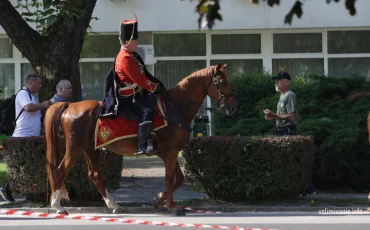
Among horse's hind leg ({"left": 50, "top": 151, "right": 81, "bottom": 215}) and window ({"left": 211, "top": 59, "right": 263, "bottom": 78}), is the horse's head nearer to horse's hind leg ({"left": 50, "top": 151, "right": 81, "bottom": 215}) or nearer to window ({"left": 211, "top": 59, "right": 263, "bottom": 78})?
horse's hind leg ({"left": 50, "top": 151, "right": 81, "bottom": 215})

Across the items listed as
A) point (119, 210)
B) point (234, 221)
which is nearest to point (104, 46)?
point (119, 210)

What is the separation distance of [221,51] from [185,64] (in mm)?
1179

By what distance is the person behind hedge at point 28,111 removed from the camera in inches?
464

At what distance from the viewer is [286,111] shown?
12.0m

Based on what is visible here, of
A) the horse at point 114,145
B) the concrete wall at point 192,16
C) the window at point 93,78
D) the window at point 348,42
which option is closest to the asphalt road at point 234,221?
the horse at point 114,145

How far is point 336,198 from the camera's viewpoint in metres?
12.0

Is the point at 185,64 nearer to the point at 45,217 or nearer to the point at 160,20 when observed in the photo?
the point at 160,20

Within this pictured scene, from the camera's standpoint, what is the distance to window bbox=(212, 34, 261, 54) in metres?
23.2

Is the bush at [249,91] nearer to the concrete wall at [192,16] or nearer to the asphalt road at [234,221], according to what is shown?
the concrete wall at [192,16]

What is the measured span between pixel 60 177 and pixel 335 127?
5.03 m

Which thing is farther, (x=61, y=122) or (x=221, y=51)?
(x=221, y=51)

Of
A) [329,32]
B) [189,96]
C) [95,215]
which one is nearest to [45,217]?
[95,215]

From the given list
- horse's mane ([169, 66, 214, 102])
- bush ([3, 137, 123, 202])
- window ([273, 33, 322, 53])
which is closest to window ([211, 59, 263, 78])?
window ([273, 33, 322, 53])

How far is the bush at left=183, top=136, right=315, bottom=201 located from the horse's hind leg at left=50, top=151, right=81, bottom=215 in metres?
1.82
